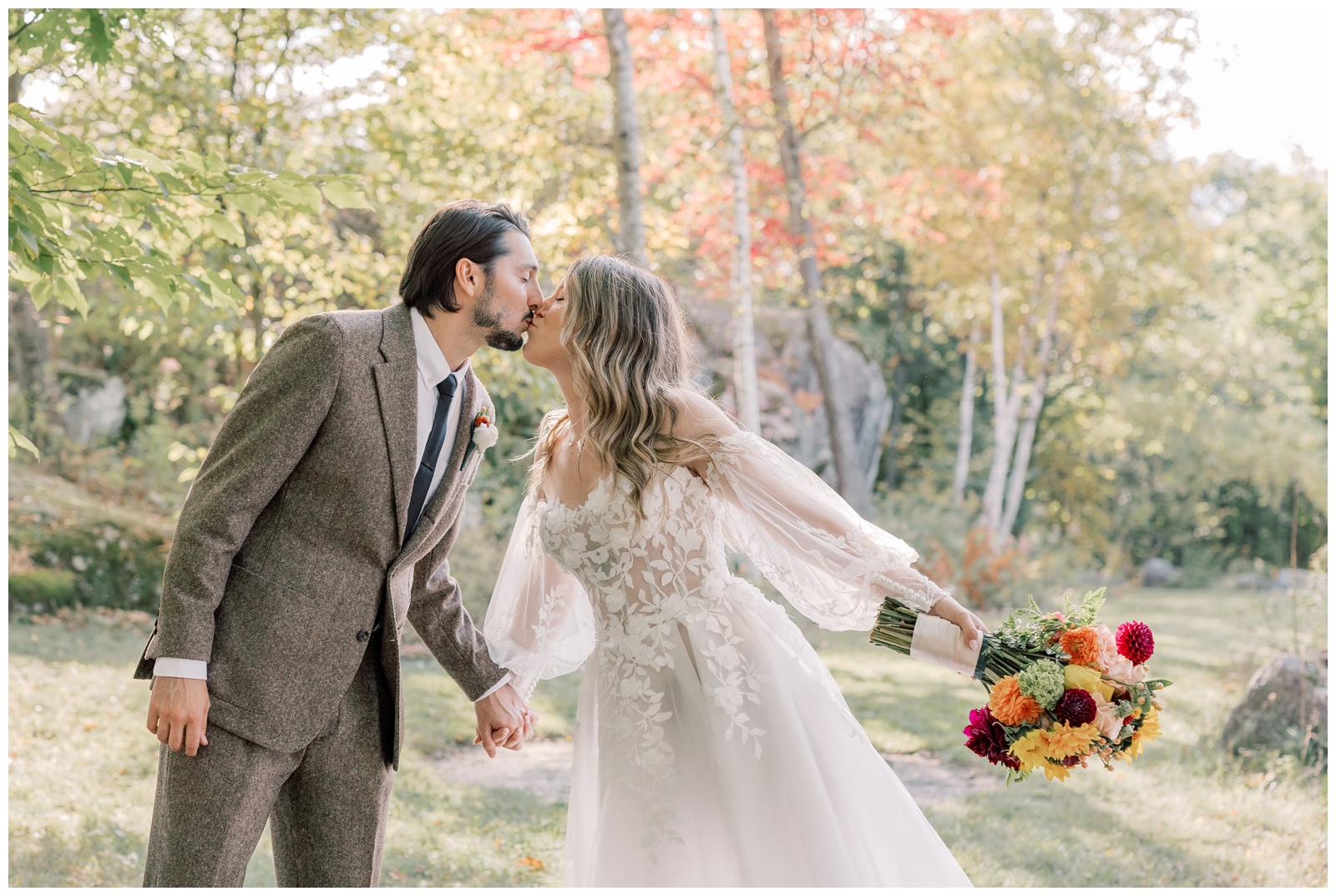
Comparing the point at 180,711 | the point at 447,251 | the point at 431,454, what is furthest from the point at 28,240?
the point at 180,711

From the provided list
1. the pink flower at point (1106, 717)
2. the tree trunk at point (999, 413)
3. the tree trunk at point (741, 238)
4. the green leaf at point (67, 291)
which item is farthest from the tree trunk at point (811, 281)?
the pink flower at point (1106, 717)

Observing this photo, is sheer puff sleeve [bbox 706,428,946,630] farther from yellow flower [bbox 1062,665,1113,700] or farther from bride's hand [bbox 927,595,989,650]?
yellow flower [bbox 1062,665,1113,700]

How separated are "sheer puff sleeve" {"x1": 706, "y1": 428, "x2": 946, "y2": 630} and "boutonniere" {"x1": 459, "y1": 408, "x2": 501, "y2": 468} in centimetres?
61

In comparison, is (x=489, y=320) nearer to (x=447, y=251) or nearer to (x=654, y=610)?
(x=447, y=251)

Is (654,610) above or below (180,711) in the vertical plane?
above

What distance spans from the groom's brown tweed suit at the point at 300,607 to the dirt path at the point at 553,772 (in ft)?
9.78

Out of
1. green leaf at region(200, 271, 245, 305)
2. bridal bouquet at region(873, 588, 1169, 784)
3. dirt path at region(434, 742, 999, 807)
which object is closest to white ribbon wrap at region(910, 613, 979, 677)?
bridal bouquet at region(873, 588, 1169, 784)

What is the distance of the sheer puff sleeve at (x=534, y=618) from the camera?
3020mm

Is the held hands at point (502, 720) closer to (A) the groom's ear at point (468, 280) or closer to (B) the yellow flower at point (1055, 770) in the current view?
(A) the groom's ear at point (468, 280)

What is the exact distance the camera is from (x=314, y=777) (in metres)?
2.45

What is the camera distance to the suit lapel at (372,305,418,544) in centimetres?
241

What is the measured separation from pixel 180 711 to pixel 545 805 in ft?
10.8

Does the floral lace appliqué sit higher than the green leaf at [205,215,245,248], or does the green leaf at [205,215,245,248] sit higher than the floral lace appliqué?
the green leaf at [205,215,245,248]

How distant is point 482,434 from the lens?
2.64 metres
